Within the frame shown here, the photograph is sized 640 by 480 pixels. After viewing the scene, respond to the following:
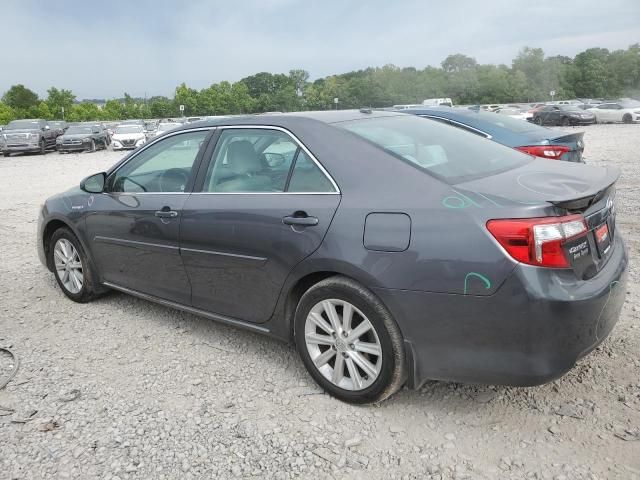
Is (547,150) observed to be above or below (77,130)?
above

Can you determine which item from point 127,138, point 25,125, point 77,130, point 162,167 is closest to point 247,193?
point 162,167

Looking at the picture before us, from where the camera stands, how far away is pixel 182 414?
3180 millimetres

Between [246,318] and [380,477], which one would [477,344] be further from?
[246,318]

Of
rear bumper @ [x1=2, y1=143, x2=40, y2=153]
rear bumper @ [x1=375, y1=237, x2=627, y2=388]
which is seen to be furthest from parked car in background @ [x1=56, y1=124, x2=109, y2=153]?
rear bumper @ [x1=375, y1=237, x2=627, y2=388]

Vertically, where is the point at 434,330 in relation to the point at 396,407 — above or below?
above

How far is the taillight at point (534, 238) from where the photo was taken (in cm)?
249

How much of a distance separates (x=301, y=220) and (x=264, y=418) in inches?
43.0

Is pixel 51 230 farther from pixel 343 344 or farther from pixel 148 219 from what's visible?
pixel 343 344

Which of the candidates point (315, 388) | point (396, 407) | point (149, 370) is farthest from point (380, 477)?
point (149, 370)

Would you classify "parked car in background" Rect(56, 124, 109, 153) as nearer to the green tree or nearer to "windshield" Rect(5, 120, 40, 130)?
"windshield" Rect(5, 120, 40, 130)

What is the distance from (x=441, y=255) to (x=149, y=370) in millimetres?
2128

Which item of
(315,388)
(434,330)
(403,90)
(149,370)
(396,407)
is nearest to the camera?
(434,330)

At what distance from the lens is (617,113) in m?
33.7

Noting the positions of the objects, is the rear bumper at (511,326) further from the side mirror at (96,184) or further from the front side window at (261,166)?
the side mirror at (96,184)
